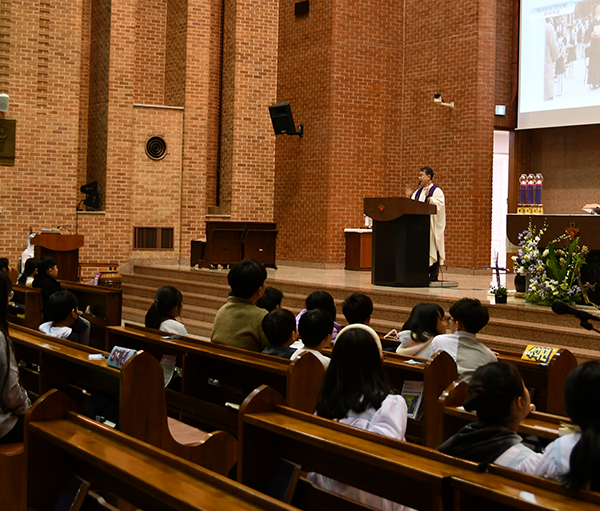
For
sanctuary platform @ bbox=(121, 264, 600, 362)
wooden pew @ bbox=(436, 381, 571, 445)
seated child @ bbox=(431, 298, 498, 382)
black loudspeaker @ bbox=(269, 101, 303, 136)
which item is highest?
black loudspeaker @ bbox=(269, 101, 303, 136)

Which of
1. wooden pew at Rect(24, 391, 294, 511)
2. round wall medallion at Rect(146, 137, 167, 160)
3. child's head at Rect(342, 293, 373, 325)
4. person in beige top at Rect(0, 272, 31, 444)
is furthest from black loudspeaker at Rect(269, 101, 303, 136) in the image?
wooden pew at Rect(24, 391, 294, 511)

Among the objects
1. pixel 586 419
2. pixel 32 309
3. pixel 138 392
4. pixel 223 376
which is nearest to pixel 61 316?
pixel 223 376

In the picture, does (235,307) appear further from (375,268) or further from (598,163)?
(598,163)

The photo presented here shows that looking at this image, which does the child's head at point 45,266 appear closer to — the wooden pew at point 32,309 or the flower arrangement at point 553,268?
the wooden pew at point 32,309

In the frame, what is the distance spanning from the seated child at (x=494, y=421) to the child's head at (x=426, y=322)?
2.03 m

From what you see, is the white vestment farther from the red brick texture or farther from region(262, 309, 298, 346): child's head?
region(262, 309, 298, 346): child's head

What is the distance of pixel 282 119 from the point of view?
13523 millimetres

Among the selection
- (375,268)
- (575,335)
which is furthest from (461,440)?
(375,268)

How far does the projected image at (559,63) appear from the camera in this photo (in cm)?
1121

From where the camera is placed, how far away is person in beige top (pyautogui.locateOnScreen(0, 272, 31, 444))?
2959mm

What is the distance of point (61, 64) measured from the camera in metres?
13.1

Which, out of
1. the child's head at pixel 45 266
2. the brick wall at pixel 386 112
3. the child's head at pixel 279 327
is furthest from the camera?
the brick wall at pixel 386 112

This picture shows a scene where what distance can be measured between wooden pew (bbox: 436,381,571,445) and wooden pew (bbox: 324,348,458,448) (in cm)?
27

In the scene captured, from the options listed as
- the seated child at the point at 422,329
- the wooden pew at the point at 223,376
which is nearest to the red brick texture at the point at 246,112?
the seated child at the point at 422,329
